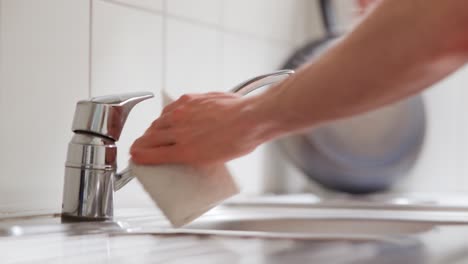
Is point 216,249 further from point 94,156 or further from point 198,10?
point 198,10

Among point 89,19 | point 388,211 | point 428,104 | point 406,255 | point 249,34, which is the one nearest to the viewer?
point 406,255

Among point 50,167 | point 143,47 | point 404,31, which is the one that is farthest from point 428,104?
point 404,31

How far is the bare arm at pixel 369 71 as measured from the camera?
414 millimetres

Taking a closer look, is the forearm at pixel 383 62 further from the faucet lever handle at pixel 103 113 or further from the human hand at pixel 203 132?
the faucet lever handle at pixel 103 113

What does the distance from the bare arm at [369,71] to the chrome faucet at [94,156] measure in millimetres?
143

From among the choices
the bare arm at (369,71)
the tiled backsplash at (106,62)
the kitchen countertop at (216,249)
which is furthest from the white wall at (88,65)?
the bare arm at (369,71)

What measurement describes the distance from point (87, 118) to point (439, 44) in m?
0.36

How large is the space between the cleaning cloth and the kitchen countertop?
0.03 metres

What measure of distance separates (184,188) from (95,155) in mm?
115

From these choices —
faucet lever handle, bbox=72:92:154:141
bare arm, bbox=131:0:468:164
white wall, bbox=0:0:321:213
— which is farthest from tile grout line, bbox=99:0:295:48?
bare arm, bbox=131:0:468:164

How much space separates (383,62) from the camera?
0.43 m

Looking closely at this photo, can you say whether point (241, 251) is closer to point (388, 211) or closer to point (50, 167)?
point (50, 167)

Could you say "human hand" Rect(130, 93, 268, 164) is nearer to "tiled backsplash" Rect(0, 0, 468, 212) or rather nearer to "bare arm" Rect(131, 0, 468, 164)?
"bare arm" Rect(131, 0, 468, 164)

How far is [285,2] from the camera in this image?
132 cm
